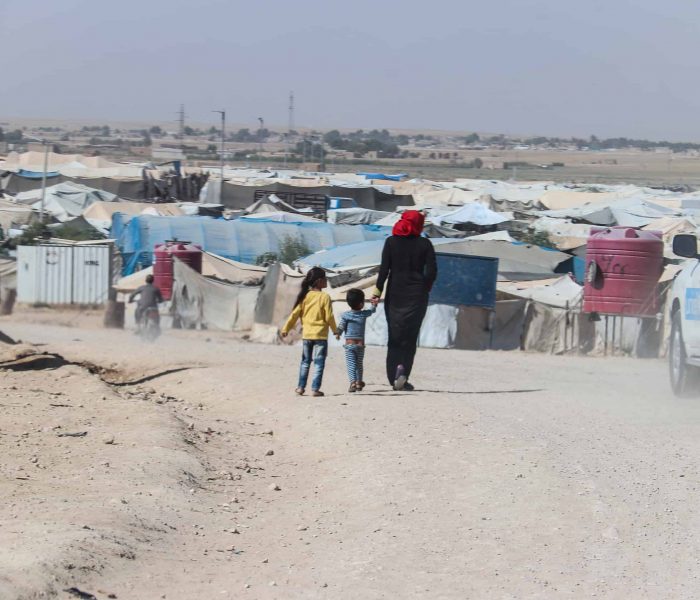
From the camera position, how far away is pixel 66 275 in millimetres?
26641

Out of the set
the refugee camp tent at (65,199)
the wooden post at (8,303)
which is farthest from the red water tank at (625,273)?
the refugee camp tent at (65,199)

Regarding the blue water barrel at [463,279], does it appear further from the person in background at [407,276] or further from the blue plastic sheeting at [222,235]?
the blue plastic sheeting at [222,235]

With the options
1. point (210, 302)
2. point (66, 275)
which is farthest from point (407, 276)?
point (66, 275)

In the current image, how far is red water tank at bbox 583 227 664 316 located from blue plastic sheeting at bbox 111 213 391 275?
1150 centimetres

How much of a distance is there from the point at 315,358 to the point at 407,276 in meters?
1.17

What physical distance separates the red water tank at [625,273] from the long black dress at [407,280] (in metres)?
10.5

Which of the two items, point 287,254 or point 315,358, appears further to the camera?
point 287,254

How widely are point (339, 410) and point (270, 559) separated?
14.2 feet

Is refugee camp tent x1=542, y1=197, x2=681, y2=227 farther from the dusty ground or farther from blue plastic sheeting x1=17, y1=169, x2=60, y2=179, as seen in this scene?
the dusty ground

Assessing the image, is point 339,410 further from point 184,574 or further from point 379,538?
point 184,574

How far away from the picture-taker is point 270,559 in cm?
640

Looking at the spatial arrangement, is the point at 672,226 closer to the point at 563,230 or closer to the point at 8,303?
the point at 563,230

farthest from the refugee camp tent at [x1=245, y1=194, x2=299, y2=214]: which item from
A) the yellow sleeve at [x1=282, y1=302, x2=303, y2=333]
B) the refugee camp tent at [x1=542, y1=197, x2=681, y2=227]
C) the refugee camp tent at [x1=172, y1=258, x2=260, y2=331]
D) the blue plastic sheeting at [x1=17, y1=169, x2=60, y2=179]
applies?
the yellow sleeve at [x1=282, y1=302, x2=303, y2=333]

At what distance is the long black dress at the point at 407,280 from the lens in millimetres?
11461
